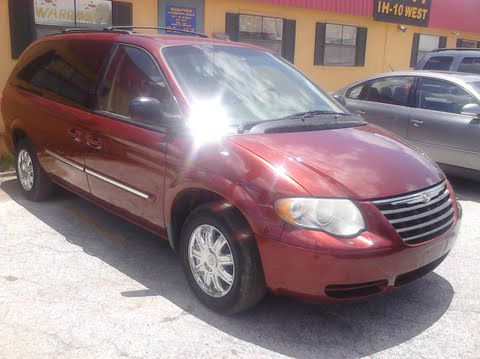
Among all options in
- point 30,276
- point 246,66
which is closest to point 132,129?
point 246,66

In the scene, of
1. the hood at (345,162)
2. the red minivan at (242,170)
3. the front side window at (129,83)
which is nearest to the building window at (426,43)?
the red minivan at (242,170)

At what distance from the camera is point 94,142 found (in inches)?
163

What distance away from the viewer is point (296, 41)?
1178 cm

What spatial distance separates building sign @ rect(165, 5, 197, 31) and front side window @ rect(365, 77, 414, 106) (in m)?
3.84

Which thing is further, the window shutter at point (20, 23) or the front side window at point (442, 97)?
the window shutter at point (20, 23)

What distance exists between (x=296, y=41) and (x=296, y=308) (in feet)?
30.5

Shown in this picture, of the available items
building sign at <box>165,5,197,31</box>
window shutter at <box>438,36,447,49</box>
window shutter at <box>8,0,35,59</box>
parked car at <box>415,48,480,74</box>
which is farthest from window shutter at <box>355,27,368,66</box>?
window shutter at <box>8,0,35,59</box>

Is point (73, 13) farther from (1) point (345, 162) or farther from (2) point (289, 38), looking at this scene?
(1) point (345, 162)

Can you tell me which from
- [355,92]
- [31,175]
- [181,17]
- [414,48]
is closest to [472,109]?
[355,92]

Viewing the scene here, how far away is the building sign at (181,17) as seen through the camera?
9.28 meters

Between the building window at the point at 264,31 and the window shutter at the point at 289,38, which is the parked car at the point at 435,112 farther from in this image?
the window shutter at the point at 289,38

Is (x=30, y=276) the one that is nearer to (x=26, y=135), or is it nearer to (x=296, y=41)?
(x=26, y=135)

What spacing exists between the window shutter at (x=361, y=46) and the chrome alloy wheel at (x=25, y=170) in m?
10.0

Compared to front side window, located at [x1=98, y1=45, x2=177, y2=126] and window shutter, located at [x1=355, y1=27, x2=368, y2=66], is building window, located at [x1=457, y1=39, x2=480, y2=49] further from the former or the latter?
front side window, located at [x1=98, y1=45, x2=177, y2=126]
